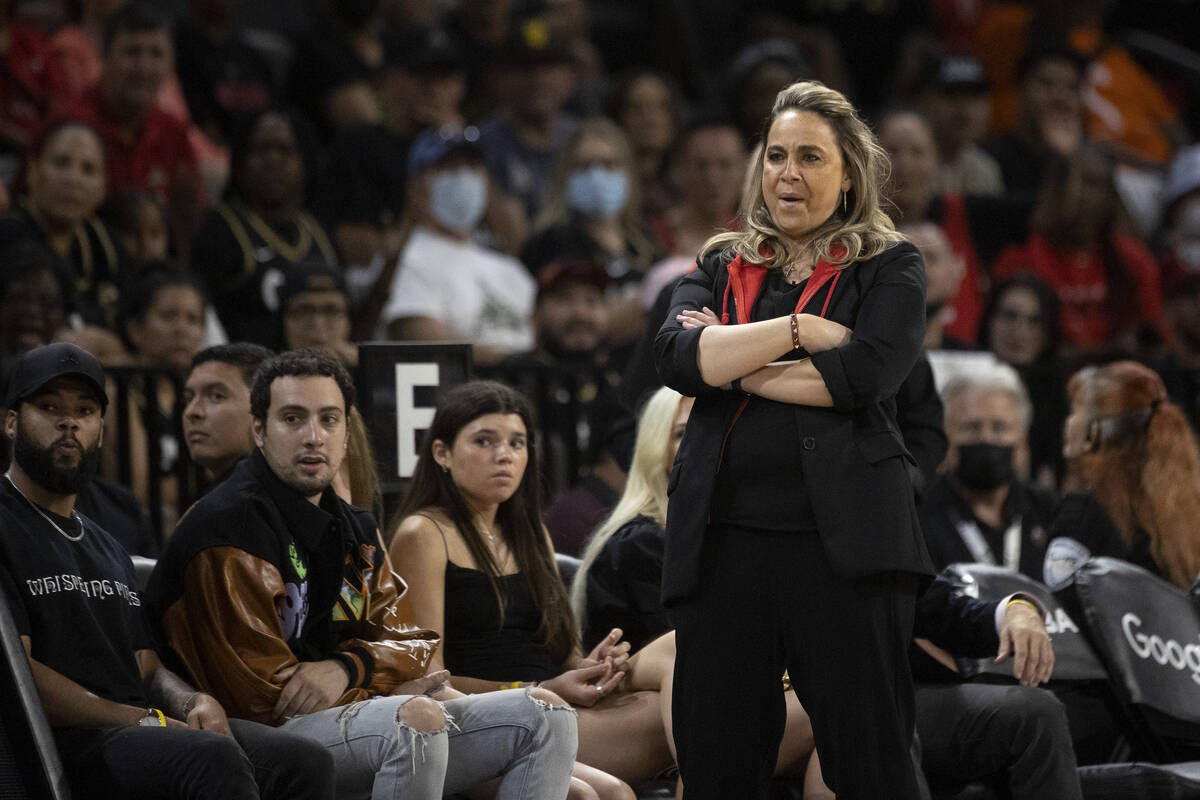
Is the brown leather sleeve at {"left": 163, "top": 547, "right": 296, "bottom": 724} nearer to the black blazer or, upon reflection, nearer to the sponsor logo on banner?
the black blazer

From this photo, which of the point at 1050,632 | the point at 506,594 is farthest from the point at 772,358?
the point at 1050,632

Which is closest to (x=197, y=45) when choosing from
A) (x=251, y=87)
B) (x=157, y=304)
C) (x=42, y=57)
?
(x=251, y=87)

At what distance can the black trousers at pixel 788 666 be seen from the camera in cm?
320

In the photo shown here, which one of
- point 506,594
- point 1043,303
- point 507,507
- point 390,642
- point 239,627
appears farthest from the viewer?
point 1043,303

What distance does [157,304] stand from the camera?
614cm

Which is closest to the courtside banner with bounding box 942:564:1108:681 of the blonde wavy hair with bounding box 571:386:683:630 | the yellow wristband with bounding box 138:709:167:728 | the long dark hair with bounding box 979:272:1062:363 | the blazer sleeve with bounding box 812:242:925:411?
the blonde wavy hair with bounding box 571:386:683:630

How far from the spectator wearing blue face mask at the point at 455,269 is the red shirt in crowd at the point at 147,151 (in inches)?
40.9

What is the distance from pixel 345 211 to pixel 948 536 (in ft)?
12.0

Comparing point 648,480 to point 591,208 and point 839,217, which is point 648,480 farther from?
point 591,208

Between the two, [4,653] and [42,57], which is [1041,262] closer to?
[42,57]

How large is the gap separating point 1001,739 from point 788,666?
55.1 inches

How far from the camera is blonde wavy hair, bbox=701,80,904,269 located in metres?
3.42

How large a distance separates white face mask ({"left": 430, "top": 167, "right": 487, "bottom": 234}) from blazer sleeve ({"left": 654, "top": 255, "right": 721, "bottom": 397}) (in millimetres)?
3936

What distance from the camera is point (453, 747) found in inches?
160
